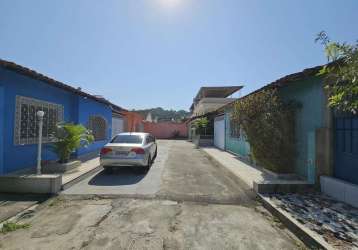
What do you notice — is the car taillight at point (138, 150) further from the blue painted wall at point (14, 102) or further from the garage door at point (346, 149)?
the garage door at point (346, 149)

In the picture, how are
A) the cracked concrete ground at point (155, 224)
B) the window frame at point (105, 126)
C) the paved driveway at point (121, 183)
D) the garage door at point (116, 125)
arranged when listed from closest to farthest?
the cracked concrete ground at point (155, 224), the paved driveway at point (121, 183), the window frame at point (105, 126), the garage door at point (116, 125)

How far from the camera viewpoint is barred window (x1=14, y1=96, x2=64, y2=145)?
7848 millimetres

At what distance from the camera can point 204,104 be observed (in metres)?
35.1

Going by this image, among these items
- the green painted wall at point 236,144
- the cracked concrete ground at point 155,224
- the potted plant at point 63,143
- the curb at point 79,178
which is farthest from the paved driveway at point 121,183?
the green painted wall at point 236,144

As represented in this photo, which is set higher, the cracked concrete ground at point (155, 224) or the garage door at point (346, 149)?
the garage door at point (346, 149)

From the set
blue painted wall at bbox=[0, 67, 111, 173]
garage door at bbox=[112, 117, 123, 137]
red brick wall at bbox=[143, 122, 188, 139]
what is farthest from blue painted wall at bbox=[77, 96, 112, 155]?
red brick wall at bbox=[143, 122, 188, 139]

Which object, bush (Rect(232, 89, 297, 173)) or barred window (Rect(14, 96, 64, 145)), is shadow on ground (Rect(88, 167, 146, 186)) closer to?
barred window (Rect(14, 96, 64, 145))

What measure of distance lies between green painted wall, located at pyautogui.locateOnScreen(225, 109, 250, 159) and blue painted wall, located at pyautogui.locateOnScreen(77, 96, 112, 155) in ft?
28.0

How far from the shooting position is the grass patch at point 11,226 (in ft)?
13.5

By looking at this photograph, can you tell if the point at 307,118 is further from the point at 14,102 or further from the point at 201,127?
the point at 201,127

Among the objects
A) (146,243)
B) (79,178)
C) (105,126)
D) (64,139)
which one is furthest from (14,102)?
(105,126)

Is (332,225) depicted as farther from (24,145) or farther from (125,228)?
(24,145)

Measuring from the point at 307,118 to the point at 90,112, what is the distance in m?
11.0

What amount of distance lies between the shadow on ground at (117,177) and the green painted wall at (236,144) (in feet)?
18.6
